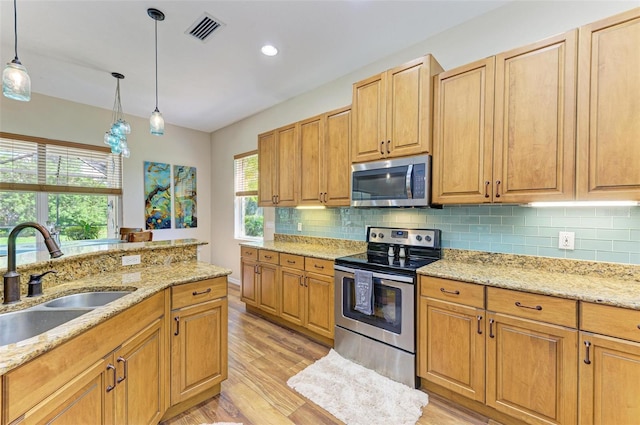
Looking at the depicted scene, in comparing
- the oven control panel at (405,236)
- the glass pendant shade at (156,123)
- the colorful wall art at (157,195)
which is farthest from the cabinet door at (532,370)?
the colorful wall art at (157,195)

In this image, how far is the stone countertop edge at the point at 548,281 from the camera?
1.46 m

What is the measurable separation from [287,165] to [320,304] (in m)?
1.74

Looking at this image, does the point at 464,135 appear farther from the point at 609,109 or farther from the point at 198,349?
the point at 198,349

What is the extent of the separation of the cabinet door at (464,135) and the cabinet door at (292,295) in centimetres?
162

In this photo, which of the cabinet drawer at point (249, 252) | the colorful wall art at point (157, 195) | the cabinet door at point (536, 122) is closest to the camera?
the cabinet door at point (536, 122)

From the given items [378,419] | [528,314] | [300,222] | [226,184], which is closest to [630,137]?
[528,314]

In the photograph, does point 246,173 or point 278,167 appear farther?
point 246,173

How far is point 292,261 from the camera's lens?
3.02 meters

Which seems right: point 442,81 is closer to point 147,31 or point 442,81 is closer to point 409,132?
point 409,132

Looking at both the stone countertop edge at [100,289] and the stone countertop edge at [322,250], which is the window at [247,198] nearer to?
the stone countertop edge at [322,250]


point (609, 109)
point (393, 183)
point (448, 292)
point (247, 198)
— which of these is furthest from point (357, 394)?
point (247, 198)

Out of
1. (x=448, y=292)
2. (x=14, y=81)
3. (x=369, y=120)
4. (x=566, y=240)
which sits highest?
(x=369, y=120)

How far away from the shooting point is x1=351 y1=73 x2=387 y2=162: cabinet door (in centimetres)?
251

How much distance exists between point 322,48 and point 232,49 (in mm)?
908
